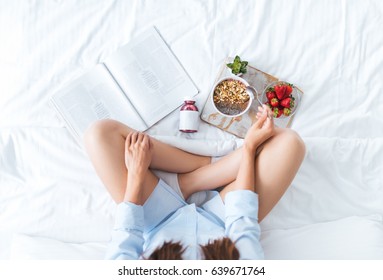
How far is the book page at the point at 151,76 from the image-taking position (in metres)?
1.25

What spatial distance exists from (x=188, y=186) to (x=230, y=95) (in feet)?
0.96

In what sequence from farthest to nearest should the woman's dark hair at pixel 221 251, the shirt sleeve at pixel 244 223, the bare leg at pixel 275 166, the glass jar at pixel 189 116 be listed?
1. the glass jar at pixel 189 116
2. the bare leg at pixel 275 166
3. the shirt sleeve at pixel 244 223
4. the woman's dark hair at pixel 221 251

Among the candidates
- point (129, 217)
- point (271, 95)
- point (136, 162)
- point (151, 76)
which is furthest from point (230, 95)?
point (129, 217)

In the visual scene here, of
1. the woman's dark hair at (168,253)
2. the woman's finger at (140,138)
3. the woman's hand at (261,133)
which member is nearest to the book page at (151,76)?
the woman's finger at (140,138)

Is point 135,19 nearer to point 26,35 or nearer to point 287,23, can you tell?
point 26,35

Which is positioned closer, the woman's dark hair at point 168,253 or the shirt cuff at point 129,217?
the woman's dark hair at point 168,253

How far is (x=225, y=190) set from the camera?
3.65 ft

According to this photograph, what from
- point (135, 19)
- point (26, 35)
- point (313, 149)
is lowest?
point (313, 149)

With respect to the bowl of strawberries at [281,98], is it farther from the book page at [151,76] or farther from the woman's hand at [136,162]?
the woman's hand at [136,162]

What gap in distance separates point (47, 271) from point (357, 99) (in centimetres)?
98

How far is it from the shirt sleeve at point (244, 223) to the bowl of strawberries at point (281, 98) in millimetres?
323

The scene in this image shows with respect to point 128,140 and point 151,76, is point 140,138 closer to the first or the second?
point 128,140

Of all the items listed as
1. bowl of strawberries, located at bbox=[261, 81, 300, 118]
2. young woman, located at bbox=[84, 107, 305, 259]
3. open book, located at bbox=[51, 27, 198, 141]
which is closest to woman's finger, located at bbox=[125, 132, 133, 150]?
young woman, located at bbox=[84, 107, 305, 259]

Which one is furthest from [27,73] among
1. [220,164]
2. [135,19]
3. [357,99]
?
[357,99]
